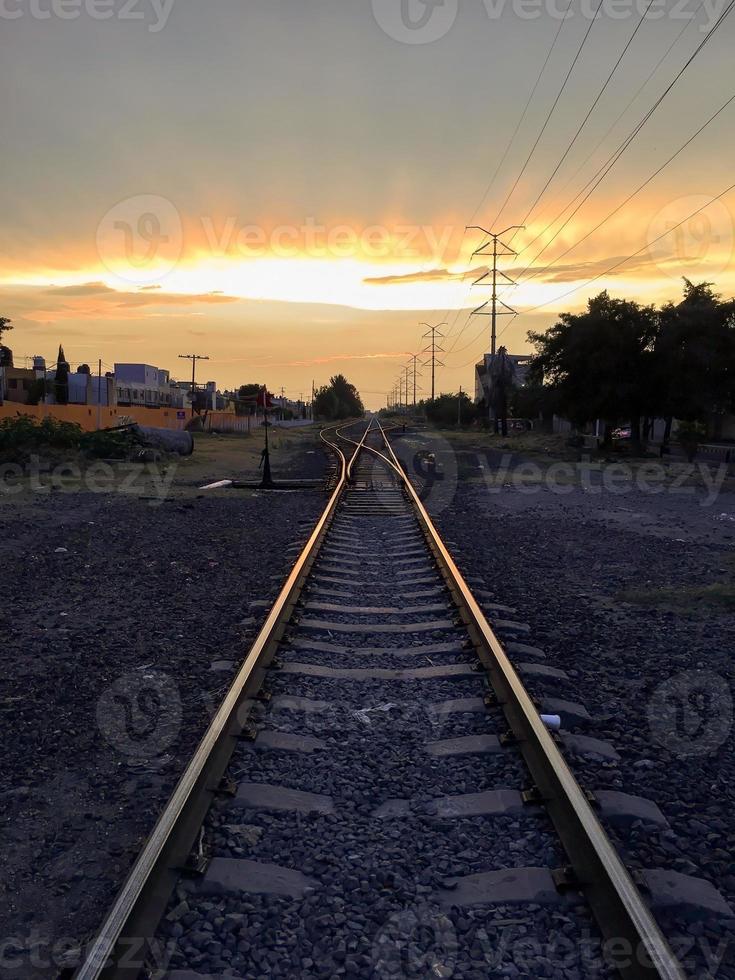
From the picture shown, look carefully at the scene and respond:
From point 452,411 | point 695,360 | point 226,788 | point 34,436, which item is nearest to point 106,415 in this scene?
point 34,436

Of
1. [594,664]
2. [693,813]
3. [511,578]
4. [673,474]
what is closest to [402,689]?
[594,664]

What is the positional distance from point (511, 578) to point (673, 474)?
58.3ft

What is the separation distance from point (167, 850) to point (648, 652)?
436cm

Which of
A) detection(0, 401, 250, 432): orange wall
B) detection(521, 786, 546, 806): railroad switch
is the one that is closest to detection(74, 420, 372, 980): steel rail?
detection(521, 786, 546, 806): railroad switch

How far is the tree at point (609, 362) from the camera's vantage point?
33.8m

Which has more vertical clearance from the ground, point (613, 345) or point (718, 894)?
point (613, 345)

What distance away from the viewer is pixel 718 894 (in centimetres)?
312

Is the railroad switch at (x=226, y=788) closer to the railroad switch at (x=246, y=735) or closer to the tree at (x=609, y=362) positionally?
the railroad switch at (x=246, y=735)

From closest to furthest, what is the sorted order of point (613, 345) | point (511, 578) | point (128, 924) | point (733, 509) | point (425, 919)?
point (128, 924), point (425, 919), point (511, 578), point (733, 509), point (613, 345)

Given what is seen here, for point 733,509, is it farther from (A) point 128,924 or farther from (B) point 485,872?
(A) point 128,924

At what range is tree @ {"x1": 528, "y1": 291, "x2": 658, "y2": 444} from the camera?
33750 millimetres

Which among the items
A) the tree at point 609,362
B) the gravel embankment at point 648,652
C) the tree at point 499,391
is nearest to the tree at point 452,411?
the tree at point 499,391

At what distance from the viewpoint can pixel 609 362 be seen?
33.4m

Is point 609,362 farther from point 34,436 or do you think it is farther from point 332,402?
point 332,402
